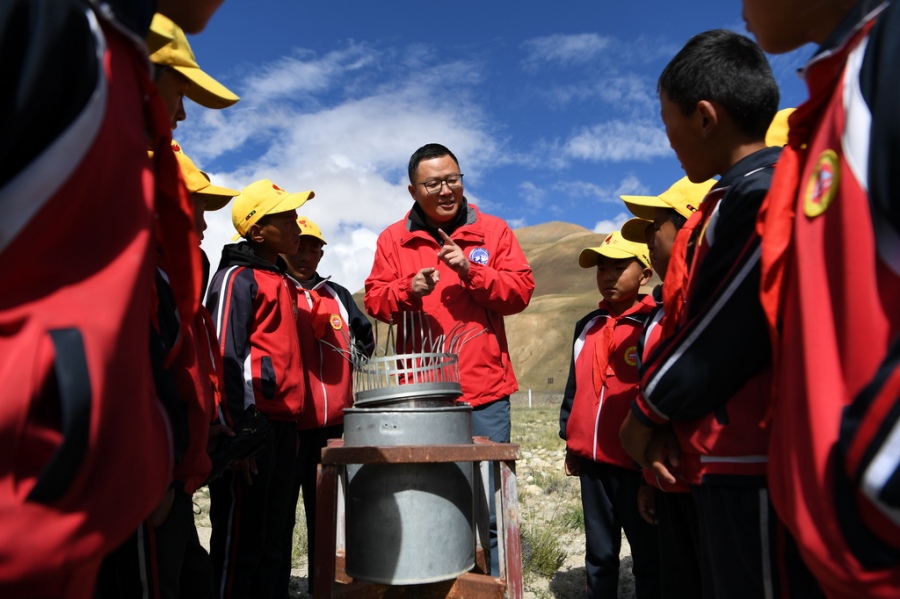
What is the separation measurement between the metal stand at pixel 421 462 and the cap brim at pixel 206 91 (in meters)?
1.36

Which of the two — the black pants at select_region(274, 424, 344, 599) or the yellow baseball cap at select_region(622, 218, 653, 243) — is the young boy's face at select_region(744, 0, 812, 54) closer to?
the yellow baseball cap at select_region(622, 218, 653, 243)

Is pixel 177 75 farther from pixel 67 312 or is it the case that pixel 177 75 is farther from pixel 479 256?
pixel 479 256

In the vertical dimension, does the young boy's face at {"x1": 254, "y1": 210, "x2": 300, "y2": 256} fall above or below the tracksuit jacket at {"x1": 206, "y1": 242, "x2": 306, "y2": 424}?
above

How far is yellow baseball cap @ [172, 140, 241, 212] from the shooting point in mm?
3207

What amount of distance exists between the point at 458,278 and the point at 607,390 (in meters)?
1.08

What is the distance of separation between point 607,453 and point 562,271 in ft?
337

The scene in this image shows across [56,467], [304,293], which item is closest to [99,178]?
[56,467]

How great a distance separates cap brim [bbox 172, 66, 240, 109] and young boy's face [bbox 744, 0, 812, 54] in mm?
1579

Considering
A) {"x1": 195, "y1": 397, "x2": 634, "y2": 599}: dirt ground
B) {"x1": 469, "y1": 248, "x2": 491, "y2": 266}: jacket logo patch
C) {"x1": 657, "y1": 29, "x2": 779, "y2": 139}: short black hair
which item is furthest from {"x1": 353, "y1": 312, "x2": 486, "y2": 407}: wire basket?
{"x1": 195, "y1": 397, "x2": 634, "y2": 599}: dirt ground

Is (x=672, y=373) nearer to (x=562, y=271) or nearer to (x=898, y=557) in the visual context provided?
(x=898, y=557)

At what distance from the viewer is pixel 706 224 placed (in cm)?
199

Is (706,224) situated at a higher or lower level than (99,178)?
higher

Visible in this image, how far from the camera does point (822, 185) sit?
3.86 feet

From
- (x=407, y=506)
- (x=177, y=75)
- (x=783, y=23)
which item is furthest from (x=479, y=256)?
(x=783, y=23)
